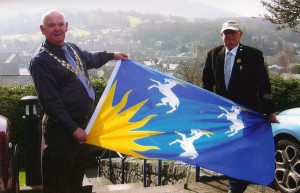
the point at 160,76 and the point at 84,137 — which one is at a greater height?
the point at 160,76

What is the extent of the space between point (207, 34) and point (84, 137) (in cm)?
2592

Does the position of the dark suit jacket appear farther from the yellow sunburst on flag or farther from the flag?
the yellow sunburst on flag

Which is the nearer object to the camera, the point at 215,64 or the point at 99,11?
the point at 215,64

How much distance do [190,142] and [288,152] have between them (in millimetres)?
1566

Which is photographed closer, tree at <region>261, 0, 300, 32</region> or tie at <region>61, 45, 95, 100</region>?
tie at <region>61, 45, 95, 100</region>

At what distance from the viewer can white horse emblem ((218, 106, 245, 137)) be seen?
418cm

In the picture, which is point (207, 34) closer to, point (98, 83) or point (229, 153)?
point (98, 83)

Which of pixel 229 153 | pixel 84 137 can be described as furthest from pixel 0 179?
pixel 229 153

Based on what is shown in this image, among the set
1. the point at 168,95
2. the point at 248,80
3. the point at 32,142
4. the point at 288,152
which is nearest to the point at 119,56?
the point at 168,95

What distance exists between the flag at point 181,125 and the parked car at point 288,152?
0.79 m

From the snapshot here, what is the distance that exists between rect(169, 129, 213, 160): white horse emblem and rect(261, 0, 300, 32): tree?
10771 mm

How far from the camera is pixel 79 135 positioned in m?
3.37

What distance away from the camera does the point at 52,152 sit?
341 centimetres

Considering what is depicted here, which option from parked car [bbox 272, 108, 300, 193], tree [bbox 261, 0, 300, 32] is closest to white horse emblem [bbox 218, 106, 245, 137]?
parked car [bbox 272, 108, 300, 193]
